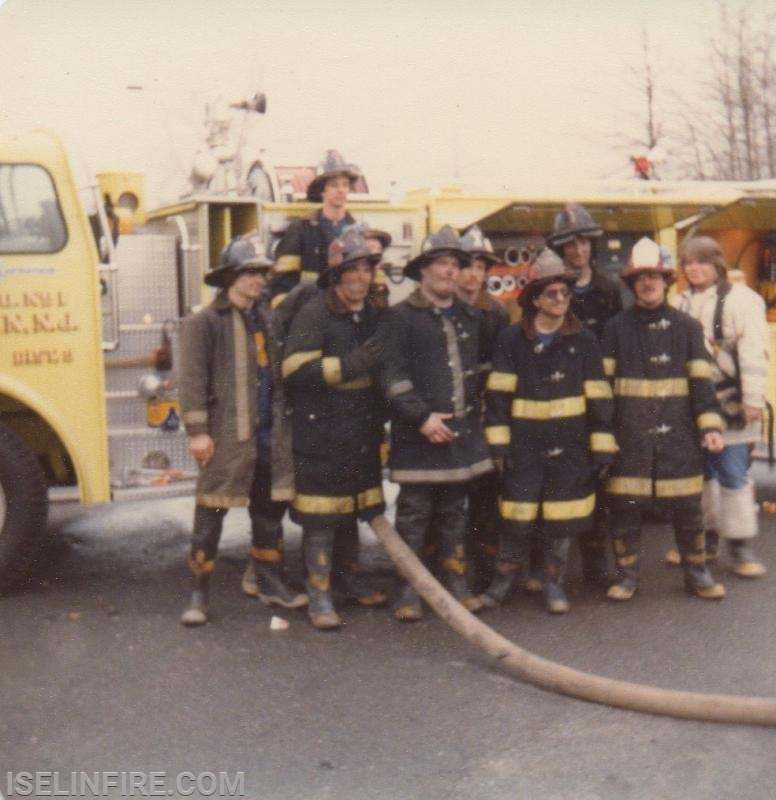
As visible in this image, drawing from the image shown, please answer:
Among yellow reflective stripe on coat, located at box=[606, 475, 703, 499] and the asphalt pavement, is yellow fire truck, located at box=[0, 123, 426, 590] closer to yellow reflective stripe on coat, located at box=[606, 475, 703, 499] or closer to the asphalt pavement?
the asphalt pavement

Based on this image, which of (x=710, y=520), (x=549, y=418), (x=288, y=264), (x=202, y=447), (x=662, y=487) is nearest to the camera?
(x=202, y=447)

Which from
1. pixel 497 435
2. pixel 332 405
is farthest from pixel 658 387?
pixel 332 405

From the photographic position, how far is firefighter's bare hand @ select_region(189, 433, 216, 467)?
5426mm

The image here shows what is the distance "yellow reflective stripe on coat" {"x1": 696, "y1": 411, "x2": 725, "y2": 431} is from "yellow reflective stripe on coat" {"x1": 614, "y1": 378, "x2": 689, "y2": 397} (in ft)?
0.48

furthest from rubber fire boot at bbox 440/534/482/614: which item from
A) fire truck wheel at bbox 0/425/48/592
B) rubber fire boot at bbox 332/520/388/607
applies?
fire truck wheel at bbox 0/425/48/592

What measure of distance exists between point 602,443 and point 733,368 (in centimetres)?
110

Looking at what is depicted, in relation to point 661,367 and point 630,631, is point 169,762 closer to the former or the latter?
point 630,631

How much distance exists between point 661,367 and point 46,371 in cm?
311

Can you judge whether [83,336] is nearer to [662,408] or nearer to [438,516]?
[438,516]

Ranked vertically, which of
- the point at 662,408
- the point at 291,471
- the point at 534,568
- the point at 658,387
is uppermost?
the point at 658,387

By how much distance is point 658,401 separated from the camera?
227 inches

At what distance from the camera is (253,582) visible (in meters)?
6.23

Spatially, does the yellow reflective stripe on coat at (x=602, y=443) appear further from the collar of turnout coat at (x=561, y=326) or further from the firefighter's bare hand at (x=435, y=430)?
the firefighter's bare hand at (x=435, y=430)

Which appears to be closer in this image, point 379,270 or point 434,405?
point 434,405
